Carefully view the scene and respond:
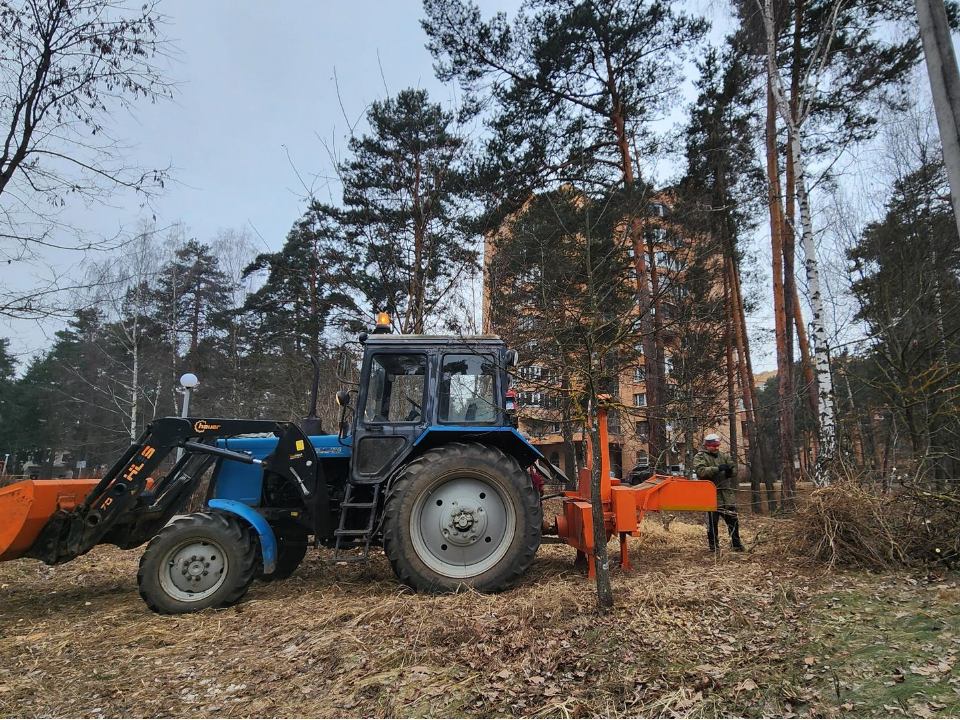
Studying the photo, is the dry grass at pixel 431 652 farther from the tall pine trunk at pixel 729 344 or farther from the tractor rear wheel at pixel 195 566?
the tall pine trunk at pixel 729 344

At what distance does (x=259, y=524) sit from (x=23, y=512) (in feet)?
6.04

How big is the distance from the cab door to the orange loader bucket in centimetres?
254

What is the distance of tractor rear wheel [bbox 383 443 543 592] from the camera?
510 cm

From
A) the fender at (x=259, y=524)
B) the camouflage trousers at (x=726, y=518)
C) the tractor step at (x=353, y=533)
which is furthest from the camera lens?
the camouflage trousers at (x=726, y=518)

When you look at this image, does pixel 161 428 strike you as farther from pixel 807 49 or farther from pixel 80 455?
pixel 80 455

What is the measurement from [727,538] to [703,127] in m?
10.6

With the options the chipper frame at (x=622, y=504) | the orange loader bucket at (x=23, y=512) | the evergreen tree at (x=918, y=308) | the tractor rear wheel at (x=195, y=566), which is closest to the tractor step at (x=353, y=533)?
the tractor rear wheel at (x=195, y=566)

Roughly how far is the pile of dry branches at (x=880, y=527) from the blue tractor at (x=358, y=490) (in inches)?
99.9

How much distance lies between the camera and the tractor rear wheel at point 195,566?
4816 mm

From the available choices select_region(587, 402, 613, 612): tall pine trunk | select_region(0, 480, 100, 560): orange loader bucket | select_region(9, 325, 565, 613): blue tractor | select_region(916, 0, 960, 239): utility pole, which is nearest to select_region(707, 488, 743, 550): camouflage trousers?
select_region(9, 325, 565, 613): blue tractor

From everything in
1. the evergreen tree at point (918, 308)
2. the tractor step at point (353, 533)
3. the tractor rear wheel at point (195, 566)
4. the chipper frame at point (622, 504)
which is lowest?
the tractor rear wheel at point (195, 566)

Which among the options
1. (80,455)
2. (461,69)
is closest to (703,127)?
(461,69)

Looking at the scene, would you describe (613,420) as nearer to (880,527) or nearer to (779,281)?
(880,527)

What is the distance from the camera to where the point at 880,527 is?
542 cm
